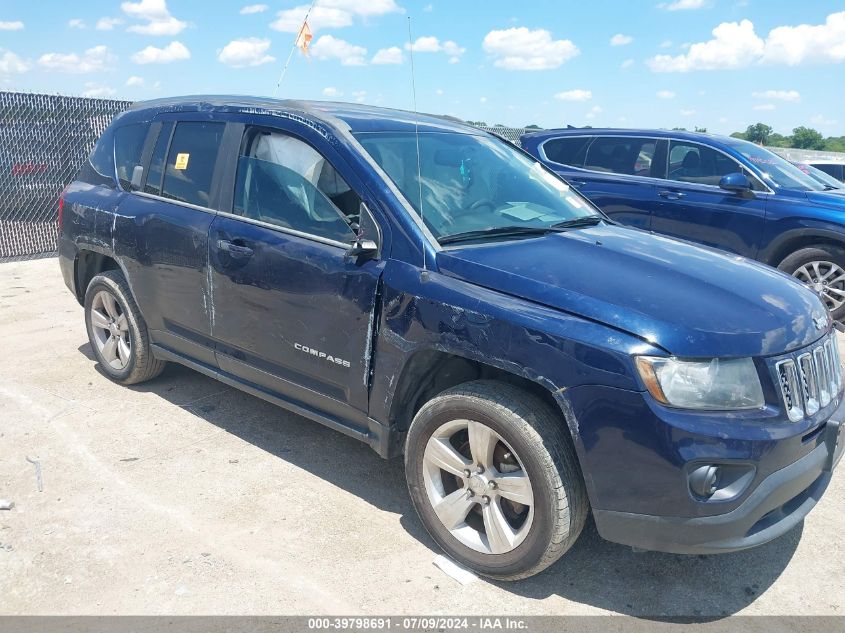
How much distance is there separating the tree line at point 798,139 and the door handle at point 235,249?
4393 centimetres

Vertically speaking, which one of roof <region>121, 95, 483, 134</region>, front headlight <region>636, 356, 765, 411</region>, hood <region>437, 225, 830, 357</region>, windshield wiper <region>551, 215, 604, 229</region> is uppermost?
roof <region>121, 95, 483, 134</region>

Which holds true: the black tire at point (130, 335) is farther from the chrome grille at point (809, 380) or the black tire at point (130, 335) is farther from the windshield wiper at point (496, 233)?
the chrome grille at point (809, 380)

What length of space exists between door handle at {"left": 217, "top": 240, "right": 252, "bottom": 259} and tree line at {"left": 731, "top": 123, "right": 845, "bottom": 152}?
43.9 m

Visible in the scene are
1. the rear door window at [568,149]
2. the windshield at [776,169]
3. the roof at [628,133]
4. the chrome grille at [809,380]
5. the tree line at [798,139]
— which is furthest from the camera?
the tree line at [798,139]

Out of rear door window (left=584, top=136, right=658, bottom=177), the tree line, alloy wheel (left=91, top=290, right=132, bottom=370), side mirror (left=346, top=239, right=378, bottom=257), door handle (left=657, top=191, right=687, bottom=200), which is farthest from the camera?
the tree line

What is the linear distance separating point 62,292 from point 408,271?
6.38 metres

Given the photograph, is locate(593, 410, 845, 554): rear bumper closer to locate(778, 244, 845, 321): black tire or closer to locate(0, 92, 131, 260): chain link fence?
locate(778, 244, 845, 321): black tire

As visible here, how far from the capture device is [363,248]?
10.6 ft

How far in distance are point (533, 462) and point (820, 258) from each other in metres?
5.68

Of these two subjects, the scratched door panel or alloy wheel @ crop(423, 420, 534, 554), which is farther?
the scratched door panel

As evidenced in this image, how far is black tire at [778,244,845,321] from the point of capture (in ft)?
22.9

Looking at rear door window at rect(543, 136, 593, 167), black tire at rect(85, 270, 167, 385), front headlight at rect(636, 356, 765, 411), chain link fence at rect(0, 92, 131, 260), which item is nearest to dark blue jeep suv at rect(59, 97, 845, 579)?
front headlight at rect(636, 356, 765, 411)

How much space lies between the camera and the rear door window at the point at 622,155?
8055 mm

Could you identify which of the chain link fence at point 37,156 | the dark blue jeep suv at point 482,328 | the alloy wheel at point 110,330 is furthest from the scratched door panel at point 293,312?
Answer: the chain link fence at point 37,156
